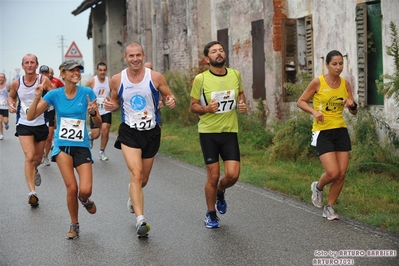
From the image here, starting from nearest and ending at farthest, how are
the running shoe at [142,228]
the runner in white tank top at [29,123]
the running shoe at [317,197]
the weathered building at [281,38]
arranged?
the running shoe at [142,228] → the running shoe at [317,197] → the runner in white tank top at [29,123] → the weathered building at [281,38]

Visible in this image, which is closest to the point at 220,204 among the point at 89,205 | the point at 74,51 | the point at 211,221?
the point at 211,221

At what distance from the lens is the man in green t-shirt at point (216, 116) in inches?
325

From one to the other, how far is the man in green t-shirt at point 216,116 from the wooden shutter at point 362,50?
6.41 meters

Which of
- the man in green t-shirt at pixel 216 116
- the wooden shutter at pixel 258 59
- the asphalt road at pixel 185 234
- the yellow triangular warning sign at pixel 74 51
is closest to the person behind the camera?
the asphalt road at pixel 185 234

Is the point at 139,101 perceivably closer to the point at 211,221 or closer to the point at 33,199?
the point at 211,221

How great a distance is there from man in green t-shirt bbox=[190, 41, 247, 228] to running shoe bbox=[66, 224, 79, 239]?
4.55 feet

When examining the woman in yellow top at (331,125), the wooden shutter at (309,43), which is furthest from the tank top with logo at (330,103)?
the wooden shutter at (309,43)

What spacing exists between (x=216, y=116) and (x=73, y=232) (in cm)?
195

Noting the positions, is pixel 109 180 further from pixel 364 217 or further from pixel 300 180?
pixel 364 217

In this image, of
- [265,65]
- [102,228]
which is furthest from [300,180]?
[265,65]

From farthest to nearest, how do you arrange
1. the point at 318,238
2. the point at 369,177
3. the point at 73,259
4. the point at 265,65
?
the point at 265,65 < the point at 369,177 < the point at 318,238 < the point at 73,259

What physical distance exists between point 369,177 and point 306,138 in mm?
2408

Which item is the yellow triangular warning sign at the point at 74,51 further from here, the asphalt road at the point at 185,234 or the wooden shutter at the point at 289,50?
the asphalt road at the point at 185,234

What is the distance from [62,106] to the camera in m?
8.34
